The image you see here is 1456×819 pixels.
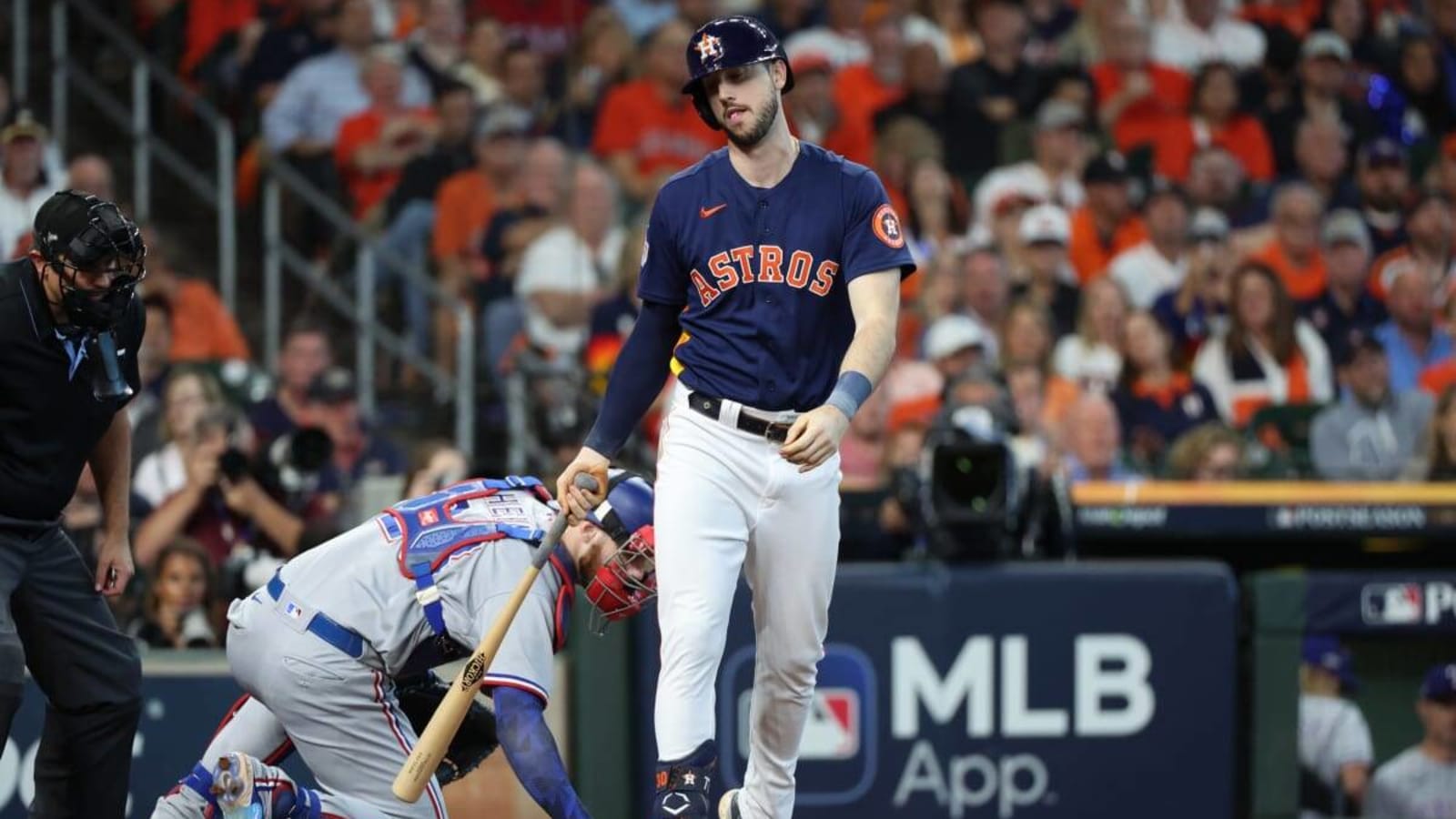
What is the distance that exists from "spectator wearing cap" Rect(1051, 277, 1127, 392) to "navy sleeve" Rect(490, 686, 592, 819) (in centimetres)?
564

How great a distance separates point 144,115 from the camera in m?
10.1

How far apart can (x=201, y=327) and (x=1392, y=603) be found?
199 inches

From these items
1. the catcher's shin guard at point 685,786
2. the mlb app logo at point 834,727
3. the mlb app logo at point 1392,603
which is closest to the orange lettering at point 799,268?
the catcher's shin guard at point 685,786

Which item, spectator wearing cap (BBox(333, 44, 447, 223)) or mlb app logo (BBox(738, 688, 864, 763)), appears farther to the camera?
spectator wearing cap (BBox(333, 44, 447, 223))

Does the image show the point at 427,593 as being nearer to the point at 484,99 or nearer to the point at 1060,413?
the point at 1060,413

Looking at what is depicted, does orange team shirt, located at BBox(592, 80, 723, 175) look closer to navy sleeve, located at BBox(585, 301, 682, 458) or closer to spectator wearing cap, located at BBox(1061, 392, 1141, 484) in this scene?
spectator wearing cap, located at BBox(1061, 392, 1141, 484)

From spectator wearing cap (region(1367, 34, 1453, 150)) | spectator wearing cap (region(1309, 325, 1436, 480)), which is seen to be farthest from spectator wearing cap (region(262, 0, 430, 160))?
spectator wearing cap (region(1367, 34, 1453, 150))

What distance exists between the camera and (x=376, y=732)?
16.4 feet

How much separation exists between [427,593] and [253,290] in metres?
5.52

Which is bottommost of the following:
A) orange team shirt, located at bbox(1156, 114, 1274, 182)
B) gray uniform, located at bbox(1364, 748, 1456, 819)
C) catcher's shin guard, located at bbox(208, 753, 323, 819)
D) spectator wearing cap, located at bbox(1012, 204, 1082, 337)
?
gray uniform, located at bbox(1364, 748, 1456, 819)

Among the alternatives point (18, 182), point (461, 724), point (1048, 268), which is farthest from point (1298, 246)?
point (461, 724)

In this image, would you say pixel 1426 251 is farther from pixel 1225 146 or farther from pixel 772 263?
pixel 772 263

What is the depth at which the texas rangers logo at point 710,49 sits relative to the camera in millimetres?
4938

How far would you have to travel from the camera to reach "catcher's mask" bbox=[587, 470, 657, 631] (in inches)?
196
